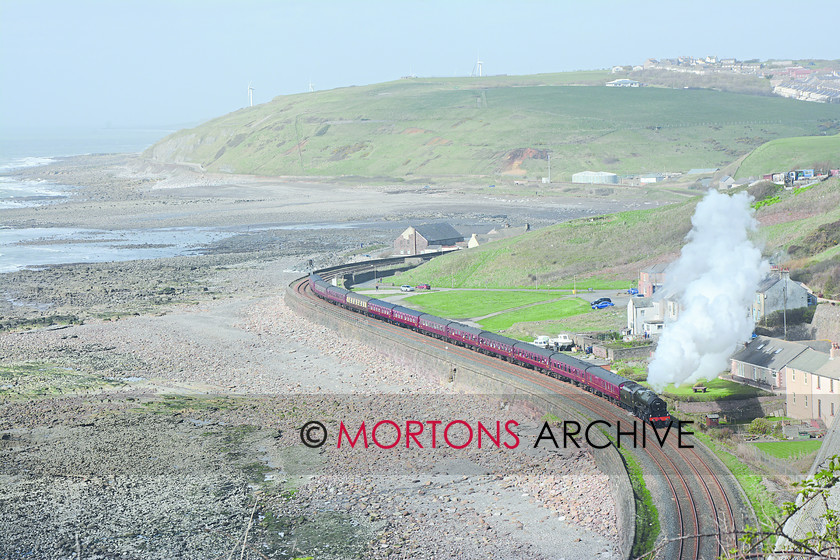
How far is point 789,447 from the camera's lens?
42312 millimetres

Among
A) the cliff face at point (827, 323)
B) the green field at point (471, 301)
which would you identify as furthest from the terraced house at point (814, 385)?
the green field at point (471, 301)

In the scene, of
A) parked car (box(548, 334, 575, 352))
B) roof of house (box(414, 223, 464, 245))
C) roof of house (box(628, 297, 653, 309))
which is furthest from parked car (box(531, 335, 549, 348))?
roof of house (box(414, 223, 464, 245))

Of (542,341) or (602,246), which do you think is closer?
(542,341)

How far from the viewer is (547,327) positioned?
74875mm

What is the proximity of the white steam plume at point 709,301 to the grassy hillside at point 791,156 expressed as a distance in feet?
376

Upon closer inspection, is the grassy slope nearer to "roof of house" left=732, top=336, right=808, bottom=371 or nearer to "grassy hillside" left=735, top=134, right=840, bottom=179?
"roof of house" left=732, top=336, right=808, bottom=371

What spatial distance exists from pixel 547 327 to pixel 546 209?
125377mm

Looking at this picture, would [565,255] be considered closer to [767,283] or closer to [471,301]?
[471,301]

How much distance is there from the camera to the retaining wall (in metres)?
36.7

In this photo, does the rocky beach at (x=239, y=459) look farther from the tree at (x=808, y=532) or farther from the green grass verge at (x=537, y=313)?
the tree at (x=808, y=532)

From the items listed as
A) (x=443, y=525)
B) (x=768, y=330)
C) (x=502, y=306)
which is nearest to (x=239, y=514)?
(x=443, y=525)

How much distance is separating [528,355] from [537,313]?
24.1m

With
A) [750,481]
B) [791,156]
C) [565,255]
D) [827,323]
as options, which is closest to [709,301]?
[827,323]

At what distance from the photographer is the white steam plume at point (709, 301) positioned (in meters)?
52.3
